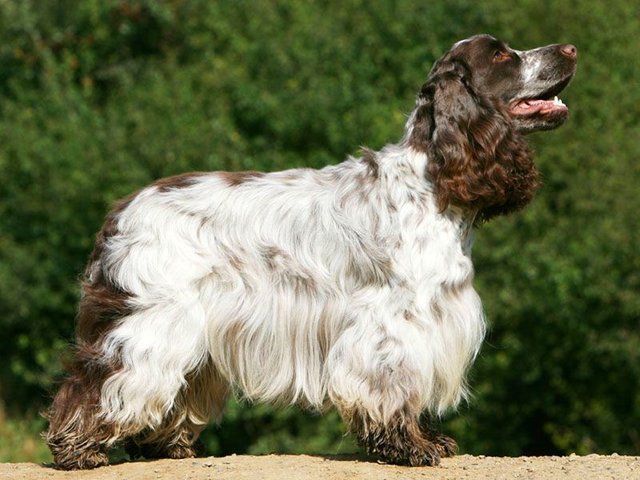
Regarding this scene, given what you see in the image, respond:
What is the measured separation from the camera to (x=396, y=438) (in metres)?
8.23

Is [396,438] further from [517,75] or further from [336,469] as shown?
[517,75]

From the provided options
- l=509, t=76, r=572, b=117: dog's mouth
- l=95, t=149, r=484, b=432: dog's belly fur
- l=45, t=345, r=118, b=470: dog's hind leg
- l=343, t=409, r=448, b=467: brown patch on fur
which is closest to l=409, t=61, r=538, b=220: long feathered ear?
l=95, t=149, r=484, b=432: dog's belly fur

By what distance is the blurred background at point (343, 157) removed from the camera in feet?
61.3

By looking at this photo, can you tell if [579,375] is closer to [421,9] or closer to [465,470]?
[421,9]

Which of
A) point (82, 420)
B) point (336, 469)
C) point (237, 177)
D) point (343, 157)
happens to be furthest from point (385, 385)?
point (343, 157)

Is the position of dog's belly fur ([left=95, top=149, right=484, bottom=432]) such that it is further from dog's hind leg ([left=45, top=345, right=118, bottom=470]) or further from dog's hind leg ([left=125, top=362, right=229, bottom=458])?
dog's hind leg ([left=125, top=362, right=229, bottom=458])

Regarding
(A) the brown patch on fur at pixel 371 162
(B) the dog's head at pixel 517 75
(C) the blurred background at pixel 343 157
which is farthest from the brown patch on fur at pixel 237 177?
(C) the blurred background at pixel 343 157

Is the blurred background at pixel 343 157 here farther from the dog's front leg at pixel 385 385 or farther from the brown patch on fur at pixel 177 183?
the dog's front leg at pixel 385 385

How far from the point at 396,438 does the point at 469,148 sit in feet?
5.80

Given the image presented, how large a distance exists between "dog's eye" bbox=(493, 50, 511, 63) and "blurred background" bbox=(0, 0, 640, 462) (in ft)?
31.7

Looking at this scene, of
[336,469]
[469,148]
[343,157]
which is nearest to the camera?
[336,469]

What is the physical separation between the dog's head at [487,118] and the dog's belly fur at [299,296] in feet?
0.71

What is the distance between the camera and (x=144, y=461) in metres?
8.80

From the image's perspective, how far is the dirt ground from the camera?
8.09 metres
